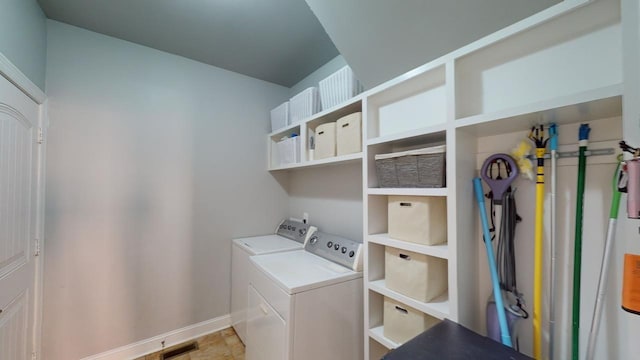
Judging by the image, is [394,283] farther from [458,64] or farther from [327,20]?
[327,20]

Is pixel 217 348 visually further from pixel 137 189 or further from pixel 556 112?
pixel 556 112

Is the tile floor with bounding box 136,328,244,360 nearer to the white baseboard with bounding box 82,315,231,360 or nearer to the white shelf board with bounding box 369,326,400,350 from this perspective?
the white baseboard with bounding box 82,315,231,360

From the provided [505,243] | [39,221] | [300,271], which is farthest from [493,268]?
[39,221]

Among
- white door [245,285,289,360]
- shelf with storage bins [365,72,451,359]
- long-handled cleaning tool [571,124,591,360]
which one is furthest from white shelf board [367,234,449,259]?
white door [245,285,289,360]

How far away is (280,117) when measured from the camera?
8.03 feet

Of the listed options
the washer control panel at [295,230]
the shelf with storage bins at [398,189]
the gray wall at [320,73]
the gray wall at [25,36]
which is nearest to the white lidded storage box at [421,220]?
the shelf with storage bins at [398,189]

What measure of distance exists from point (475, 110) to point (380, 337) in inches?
48.7

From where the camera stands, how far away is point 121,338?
192cm

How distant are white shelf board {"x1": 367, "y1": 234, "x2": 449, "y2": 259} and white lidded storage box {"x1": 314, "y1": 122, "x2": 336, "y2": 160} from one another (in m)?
0.71

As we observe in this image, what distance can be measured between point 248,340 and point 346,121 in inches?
66.0

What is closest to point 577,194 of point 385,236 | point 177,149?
point 385,236

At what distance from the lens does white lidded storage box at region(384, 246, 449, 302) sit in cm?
112

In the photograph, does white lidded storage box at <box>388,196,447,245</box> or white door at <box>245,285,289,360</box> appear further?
white door at <box>245,285,289,360</box>

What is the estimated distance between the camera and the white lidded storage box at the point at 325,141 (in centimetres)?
176
